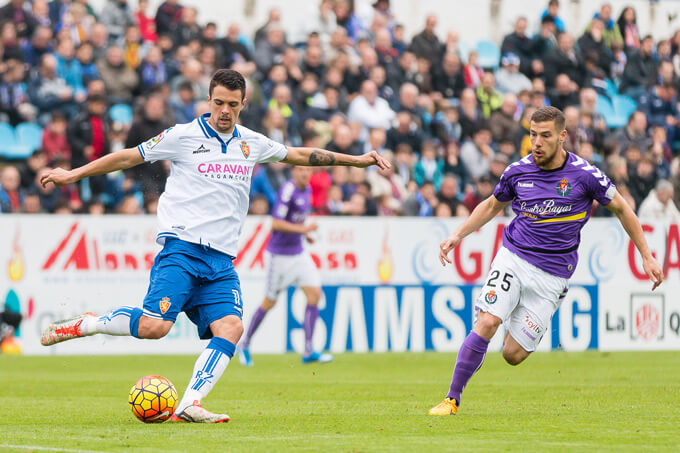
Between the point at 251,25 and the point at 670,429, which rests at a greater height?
the point at 251,25

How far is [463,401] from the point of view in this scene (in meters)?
10.5

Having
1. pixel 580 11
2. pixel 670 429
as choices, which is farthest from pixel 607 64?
pixel 670 429

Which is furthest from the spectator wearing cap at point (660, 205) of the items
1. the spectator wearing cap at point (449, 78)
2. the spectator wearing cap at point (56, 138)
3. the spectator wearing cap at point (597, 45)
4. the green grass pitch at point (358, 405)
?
the spectator wearing cap at point (56, 138)

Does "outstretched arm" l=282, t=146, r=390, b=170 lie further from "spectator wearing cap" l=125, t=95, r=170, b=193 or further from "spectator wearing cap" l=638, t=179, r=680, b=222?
"spectator wearing cap" l=638, t=179, r=680, b=222

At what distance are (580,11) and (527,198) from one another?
17.6 meters

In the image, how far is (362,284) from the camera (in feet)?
58.5

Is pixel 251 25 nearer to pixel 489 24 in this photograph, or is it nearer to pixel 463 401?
pixel 489 24

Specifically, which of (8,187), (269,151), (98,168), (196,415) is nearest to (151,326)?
(196,415)

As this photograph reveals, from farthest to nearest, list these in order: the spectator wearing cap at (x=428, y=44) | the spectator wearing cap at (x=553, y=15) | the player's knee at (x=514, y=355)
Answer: the spectator wearing cap at (x=553, y=15) → the spectator wearing cap at (x=428, y=44) → the player's knee at (x=514, y=355)

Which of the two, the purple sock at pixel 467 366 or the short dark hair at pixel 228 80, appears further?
the purple sock at pixel 467 366

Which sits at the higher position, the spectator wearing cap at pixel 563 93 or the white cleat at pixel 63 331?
the spectator wearing cap at pixel 563 93

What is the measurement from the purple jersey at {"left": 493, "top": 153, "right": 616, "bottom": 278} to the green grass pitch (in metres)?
1.30

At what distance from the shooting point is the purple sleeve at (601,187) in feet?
30.9

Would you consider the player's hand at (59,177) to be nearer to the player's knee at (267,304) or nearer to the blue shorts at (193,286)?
the blue shorts at (193,286)
